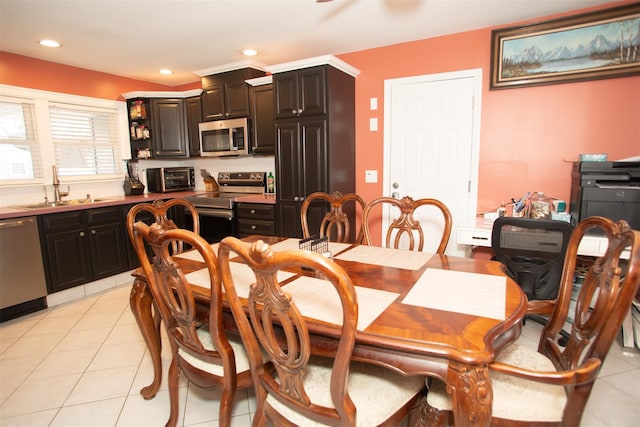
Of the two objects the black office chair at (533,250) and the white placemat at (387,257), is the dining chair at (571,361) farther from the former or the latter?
the black office chair at (533,250)

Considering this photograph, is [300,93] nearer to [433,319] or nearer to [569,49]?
[569,49]

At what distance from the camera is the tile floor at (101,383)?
1.77m

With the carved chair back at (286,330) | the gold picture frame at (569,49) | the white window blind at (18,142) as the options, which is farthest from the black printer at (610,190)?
the white window blind at (18,142)

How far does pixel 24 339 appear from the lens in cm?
261

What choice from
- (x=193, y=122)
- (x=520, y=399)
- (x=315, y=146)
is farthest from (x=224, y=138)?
(x=520, y=399)

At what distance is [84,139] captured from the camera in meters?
4.09

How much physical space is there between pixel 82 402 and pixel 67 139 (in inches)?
125

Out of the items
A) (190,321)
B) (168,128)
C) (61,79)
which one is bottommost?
(190,321)

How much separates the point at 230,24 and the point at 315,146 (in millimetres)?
1241

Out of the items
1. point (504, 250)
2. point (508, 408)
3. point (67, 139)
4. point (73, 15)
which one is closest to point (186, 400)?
point (508, 408)

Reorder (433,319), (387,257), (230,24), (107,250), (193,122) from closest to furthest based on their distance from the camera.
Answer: (433,319) → (387,257) → (230,24) → (107,250) → (193,122)

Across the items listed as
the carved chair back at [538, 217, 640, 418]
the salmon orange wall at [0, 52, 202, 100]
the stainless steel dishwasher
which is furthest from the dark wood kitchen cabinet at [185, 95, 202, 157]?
the carved chair back at [538, 217, 640, 418]

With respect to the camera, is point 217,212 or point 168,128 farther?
point 168,128

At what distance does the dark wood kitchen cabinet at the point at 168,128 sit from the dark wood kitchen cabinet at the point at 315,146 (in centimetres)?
168
